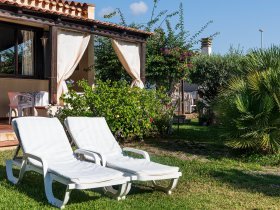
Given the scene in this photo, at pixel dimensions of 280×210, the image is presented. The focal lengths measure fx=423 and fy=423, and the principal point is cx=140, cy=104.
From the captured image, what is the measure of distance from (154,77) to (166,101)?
3887 mm

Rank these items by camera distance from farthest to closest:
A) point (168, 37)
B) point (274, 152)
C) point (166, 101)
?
1. point (168, 37)
2. point (166, 101)
3. point (274, 152)

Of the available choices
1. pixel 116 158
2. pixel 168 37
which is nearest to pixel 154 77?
pixel 168 37

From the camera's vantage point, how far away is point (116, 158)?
7.14m

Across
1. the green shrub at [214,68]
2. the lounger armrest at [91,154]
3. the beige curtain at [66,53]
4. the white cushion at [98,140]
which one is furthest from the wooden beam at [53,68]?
the green shrub at [214,68]

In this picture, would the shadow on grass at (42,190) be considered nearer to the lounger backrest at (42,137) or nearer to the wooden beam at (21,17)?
the lounger backrest at (42,137)

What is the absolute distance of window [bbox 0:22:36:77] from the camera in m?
13.8

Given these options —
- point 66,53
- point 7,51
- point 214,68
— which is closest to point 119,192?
point 66,53

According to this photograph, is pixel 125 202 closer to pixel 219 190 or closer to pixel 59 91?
pixel 219 190

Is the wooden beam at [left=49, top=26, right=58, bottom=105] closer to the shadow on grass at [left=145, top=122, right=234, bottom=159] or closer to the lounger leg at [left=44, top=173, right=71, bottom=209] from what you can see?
the shadow on grass at [left=145, top=122, right=234, bottom=159]

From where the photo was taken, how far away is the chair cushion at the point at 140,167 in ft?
19.8

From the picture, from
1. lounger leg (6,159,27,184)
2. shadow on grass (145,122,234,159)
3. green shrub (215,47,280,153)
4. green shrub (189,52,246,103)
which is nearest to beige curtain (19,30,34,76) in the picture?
shadow on grass (145,122,234,159)

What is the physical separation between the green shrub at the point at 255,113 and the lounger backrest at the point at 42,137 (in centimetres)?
445

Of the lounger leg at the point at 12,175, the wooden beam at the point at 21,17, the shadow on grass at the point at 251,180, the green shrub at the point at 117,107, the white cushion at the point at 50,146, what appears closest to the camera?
the white cushion at the point at 50,146

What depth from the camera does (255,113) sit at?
388 inches
